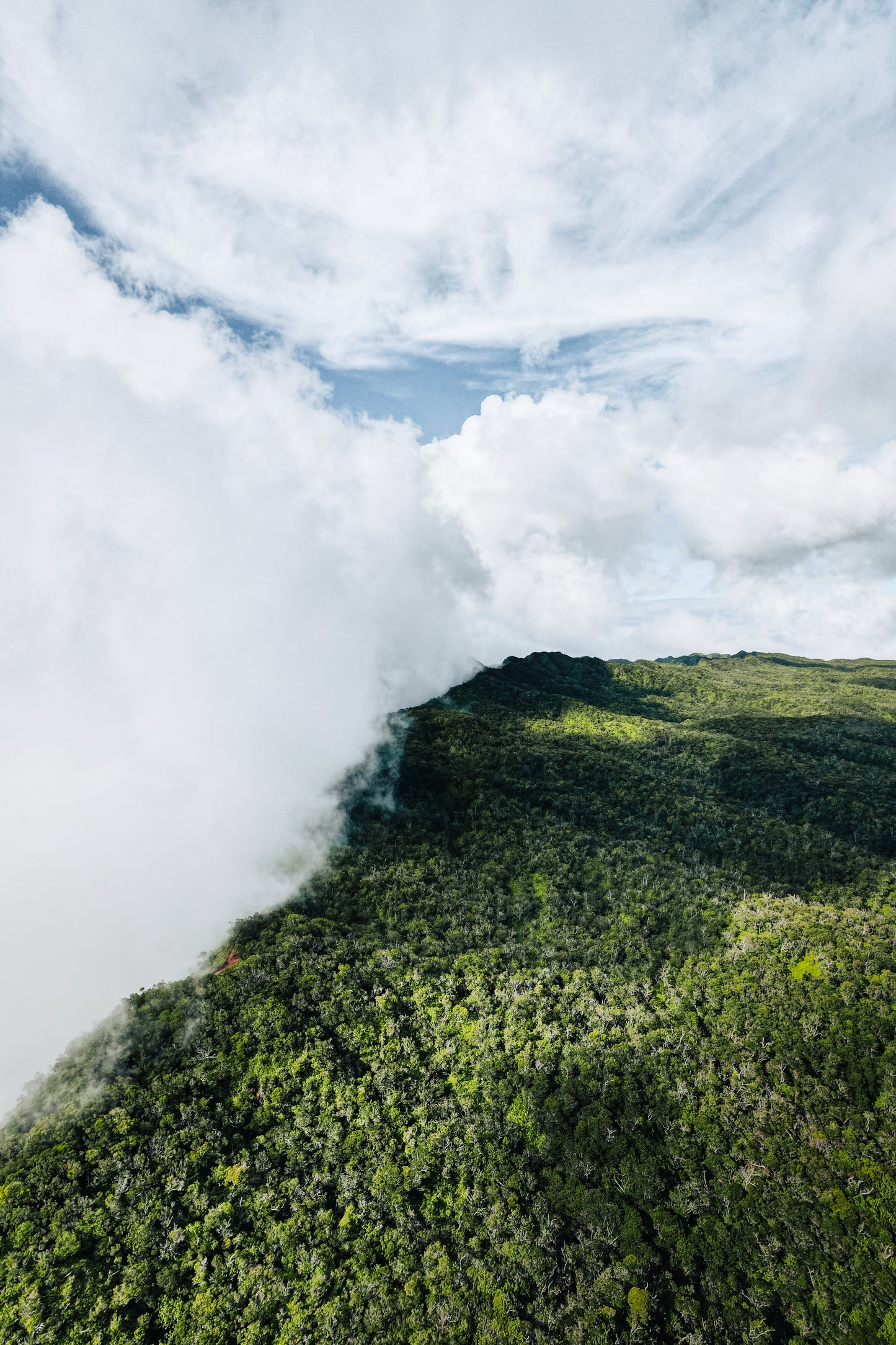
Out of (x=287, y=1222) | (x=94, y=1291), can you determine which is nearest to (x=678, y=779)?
(x=287, y=1222)

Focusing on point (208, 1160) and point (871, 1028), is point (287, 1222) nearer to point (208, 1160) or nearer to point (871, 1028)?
point (208, 1160)

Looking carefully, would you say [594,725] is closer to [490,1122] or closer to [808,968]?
[808,968]

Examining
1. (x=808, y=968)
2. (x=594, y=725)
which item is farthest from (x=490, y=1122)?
(x=594, y=725)

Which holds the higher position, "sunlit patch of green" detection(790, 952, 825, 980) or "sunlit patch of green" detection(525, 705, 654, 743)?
"sunlit patch of green" detection(525, 705, 654, 743)

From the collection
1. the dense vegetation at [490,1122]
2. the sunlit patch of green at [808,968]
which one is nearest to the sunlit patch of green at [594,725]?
the dense vegetation at [490,1122]

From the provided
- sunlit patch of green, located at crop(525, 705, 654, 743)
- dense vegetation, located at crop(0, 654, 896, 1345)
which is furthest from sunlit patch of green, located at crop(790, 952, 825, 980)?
sunlit patch of green, located at crop(525, 705, 654, 743)

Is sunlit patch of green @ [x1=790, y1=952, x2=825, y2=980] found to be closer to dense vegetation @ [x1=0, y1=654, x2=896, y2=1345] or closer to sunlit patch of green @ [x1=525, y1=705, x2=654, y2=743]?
dense vegetation @ [x1=0, y1=654, x2=896, y2=1345]

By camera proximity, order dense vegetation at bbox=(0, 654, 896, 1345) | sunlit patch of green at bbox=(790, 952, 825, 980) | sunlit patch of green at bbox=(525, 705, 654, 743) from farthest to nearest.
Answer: sunlit patch of green at bbox=(525, 705, 654, 743) → sunlit patch of green at bbox=(790, 952, 825, 980) → dense vegetation at bbox=(0, 654, 896, 1345)

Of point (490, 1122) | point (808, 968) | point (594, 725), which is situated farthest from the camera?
point (594, 725)

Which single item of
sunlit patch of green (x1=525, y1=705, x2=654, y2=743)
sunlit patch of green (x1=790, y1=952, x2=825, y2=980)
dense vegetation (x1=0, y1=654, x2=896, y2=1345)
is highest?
sunlit patch of green (x1=525, y1=705, x2=654, y2=743)
